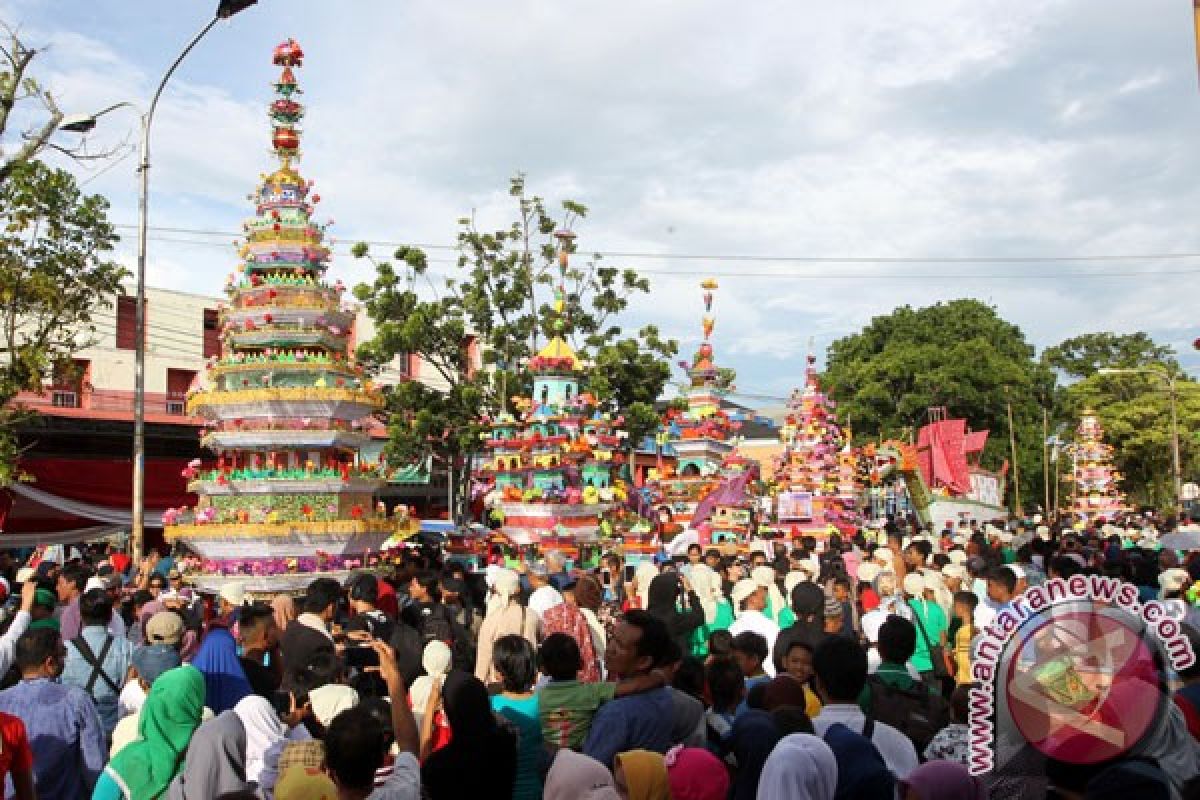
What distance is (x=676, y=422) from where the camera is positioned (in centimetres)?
2347

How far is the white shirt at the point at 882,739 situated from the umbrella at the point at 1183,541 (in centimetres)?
1162

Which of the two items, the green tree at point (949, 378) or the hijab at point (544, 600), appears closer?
the hijab at point (544, 600)

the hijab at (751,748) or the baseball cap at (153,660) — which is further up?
the baseball cap at (153,660)

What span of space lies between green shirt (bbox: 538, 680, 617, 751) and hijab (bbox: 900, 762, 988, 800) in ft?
5.07

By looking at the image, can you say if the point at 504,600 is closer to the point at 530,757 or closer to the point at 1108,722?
the point at 530,757

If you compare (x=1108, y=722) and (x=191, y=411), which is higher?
(x=191, y=411)

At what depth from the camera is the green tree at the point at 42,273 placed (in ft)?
49.4

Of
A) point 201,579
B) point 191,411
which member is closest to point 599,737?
point 201,579

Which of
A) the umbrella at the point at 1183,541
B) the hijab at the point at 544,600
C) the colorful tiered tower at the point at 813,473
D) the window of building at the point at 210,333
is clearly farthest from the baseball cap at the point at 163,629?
the window of building at the point at 210,333

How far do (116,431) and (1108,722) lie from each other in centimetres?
2396

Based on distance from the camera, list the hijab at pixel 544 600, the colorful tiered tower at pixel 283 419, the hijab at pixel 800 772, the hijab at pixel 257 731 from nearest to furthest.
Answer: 1. the hijab at pixel 800 772
2. the hijab at pixel 257 731
3. the hijab at pixel 544 600
4. the colorful tiered tower at pixel 283 419

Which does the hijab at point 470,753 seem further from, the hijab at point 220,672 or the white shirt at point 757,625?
the white shirt at point 757,625

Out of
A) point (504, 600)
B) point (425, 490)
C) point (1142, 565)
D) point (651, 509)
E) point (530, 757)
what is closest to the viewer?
point (530, 757)

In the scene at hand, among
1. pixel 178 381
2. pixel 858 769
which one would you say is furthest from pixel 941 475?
pixel 858 769
